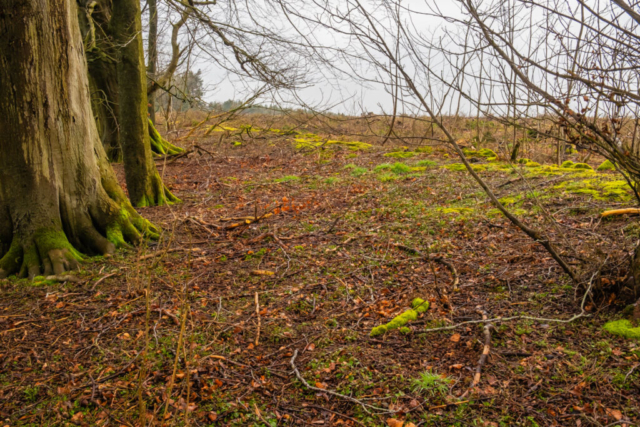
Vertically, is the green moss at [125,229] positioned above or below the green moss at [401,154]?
below

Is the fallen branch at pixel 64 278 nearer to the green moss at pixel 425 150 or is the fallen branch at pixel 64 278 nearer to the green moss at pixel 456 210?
the green moss at pixel 456 210

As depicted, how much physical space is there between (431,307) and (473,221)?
2.28m

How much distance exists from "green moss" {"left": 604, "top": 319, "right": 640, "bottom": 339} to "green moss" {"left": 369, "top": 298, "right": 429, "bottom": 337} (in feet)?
4.20

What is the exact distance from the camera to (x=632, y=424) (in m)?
2.12

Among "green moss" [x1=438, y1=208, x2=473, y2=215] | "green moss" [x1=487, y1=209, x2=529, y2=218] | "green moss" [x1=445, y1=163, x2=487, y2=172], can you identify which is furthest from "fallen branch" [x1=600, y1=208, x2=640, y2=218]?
"green moss" [x1=445, y1=163, x2=487, y2=172]

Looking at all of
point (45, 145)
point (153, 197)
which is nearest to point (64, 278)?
point (45, 145)

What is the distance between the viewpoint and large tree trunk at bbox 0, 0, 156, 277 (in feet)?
13.4

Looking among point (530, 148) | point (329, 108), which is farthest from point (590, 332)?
point (530, 148)

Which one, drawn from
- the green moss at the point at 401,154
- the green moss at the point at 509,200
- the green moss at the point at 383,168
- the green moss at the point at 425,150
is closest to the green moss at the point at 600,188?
the green moss at the point at 509,200

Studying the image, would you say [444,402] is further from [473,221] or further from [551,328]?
[473,221]

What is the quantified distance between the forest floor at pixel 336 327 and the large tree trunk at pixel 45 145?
1.25 feet

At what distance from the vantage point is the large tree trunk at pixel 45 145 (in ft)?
13.4

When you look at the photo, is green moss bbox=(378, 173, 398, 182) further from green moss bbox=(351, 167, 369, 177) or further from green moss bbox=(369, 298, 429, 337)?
green moss bbox=(369, 298, 429, 337)

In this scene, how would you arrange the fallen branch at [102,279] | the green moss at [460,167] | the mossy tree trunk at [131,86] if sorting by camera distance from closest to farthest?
1. the fallen branch at [102,279]
2. the mossy tree trunk at [131,86]
3. the green moss at [460,167]
